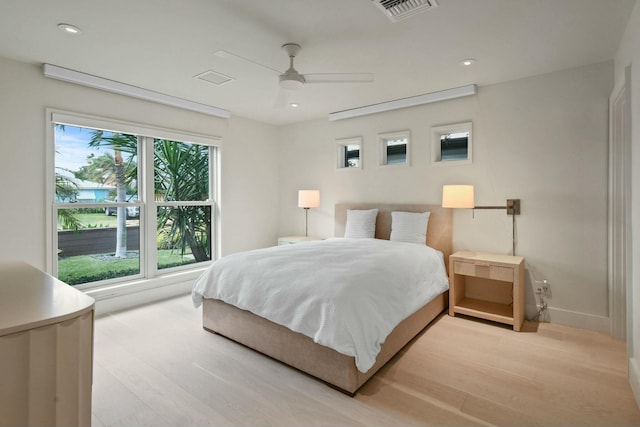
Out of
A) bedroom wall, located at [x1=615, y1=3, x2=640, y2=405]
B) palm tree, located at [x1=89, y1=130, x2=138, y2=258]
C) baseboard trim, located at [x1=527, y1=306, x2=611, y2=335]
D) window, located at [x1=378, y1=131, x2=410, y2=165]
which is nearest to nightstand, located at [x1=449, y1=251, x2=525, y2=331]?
baseboard trim, located at [x1=527, y1=306, x2=611, y2=335]

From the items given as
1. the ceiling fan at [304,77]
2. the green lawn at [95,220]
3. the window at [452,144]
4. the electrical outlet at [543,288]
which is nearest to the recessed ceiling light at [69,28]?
the ceiling fan at [304,77]

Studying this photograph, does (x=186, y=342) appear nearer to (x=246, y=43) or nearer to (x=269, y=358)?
(x=269, y=358)

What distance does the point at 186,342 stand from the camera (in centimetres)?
298

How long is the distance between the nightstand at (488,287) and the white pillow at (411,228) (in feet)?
1.65

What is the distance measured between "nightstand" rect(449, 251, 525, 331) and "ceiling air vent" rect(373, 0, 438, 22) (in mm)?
2384

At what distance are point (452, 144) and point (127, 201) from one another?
4161 millimetres

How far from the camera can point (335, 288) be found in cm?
233

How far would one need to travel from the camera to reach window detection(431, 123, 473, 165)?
13.0ft

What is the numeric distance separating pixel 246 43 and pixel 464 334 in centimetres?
330

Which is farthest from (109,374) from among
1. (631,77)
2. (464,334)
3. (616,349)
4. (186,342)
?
(631,77)

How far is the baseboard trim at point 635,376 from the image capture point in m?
2.07

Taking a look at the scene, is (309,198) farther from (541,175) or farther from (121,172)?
(541,175)

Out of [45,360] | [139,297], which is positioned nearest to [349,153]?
[139,297]

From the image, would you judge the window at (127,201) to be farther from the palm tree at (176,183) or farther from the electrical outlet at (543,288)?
the electrical outlet at (543,288)
